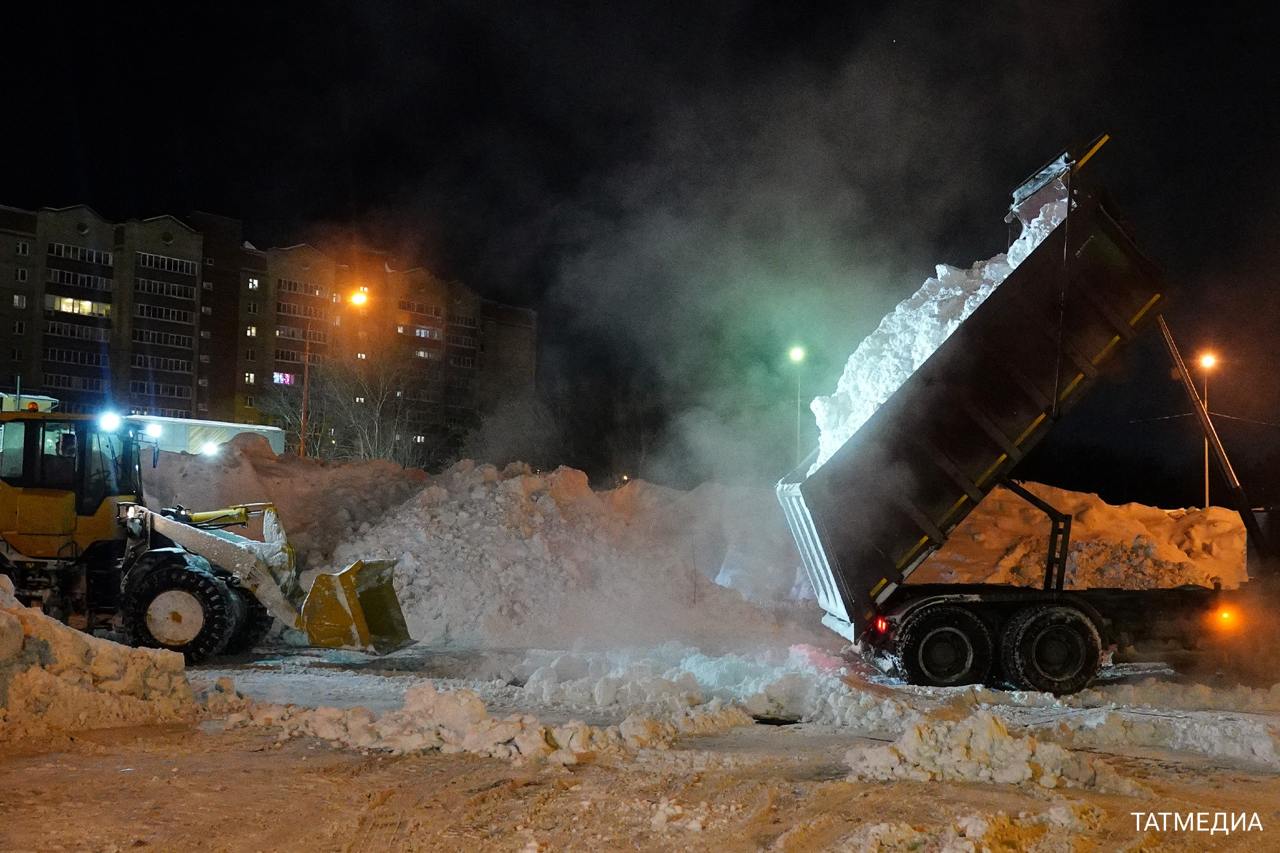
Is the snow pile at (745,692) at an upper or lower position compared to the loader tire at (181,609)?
lower

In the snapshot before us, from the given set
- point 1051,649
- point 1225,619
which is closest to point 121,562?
point 1051,649

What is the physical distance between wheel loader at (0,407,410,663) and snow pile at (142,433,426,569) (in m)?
4.35

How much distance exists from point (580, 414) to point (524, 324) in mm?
26169

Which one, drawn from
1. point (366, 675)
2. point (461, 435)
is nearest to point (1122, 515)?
point (366, 675)

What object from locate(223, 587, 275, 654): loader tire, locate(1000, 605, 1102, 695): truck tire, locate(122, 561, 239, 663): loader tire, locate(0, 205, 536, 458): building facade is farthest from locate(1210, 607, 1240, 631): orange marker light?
locate(0, 205, 536, 458): building facade

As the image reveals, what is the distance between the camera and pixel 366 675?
1046 centimetres

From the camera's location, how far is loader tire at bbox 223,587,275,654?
11977mm

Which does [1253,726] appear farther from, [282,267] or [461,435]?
[282,267]

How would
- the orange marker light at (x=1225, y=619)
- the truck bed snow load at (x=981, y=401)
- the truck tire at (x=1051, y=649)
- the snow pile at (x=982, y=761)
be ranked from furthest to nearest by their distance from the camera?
the orange marker light at (x=1225, y=619), the truck tire at (x=1051, y=649), the truck bed snow load at (x=981, y=401), the snow pile at (x=982, y=761)

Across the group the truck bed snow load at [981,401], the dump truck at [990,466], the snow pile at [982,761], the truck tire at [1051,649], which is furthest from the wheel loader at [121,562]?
the snow pile at [982,761]

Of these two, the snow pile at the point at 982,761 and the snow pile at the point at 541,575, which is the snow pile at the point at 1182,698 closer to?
the snow pile at the point at 982,761

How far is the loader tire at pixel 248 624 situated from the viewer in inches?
472

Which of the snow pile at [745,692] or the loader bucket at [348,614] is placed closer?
the snow pile at [745,692]

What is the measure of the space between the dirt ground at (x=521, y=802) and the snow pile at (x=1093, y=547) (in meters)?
8.20
